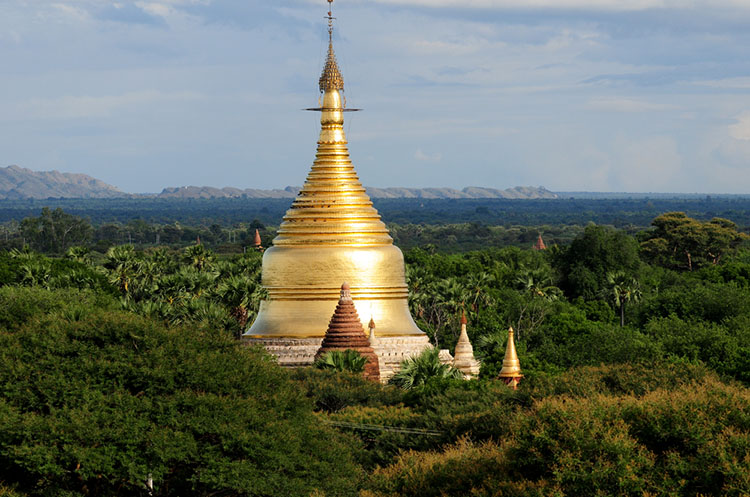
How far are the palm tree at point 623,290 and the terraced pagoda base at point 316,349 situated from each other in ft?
80.7

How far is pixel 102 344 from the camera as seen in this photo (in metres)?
33.7

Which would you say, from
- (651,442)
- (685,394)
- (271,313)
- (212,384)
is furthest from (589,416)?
(271,313)

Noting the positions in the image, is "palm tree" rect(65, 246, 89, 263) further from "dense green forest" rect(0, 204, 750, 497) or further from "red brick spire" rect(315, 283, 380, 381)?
"red brick spire" rect(315, 283, 380, 381)

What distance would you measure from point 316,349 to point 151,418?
72.0ft

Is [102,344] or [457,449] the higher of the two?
[102,344]

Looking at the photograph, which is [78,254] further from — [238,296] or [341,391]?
[341,391]

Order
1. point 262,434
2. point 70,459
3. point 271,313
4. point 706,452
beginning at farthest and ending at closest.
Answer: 1. point 271,313
2. point 262,434
3. point 70,459
4. point 706,452

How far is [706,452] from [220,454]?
32.2 feet

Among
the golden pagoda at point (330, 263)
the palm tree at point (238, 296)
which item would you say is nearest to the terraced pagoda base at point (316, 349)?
the golden pagoda at point (330, 263)

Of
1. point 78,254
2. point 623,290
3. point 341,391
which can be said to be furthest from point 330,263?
point 78,254

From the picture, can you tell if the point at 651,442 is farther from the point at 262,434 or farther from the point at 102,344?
the point at 102,344

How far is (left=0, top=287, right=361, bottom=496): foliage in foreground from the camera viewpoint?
→ 3009cm

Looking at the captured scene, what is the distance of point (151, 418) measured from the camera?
31406mm

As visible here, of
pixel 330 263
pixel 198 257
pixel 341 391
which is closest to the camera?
pixel 341 391
